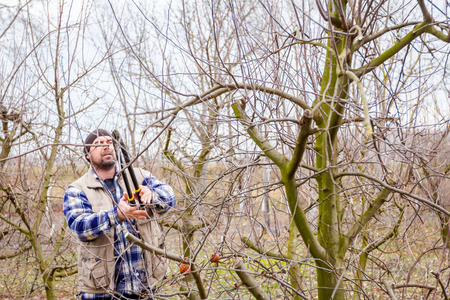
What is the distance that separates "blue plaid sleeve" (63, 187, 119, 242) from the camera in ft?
8.65

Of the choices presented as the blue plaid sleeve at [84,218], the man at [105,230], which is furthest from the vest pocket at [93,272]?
the blue plaid sleeve at [84,218]

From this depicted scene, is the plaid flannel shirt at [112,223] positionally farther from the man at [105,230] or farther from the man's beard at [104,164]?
the man's beard at [104,164]

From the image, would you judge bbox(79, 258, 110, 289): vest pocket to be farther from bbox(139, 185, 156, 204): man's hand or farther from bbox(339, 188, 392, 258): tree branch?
bbox(339, 188, 392, 258): tree branch

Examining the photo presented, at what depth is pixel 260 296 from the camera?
221 centimetres

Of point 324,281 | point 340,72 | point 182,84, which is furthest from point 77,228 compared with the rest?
point 182,84

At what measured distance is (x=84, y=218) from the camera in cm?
273

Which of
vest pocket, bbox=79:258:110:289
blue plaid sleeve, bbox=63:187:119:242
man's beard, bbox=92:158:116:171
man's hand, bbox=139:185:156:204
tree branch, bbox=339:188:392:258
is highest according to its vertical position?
man's beard, bbox=92:158:116:171

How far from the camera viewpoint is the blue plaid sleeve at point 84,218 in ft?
8.65

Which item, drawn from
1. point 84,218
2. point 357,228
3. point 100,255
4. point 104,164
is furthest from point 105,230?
point 357,228

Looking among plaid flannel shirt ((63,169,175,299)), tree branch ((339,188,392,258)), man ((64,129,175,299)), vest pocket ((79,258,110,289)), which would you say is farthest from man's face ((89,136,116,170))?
tree branch ((339,188,392,258))

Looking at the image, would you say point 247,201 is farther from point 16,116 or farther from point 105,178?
point 16,116

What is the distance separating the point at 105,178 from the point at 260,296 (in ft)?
4.75

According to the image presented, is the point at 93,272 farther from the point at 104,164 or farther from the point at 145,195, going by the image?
the point at 145,195

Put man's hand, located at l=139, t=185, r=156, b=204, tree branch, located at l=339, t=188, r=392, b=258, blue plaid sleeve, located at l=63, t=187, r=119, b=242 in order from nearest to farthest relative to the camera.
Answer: man's hand, located at l=139, t=185, r=156, b=204
tree branch, located at l=339, t=188, r=392, b=258
blue plaid sleeve, located at l=63, t=187, r=119, b=242
